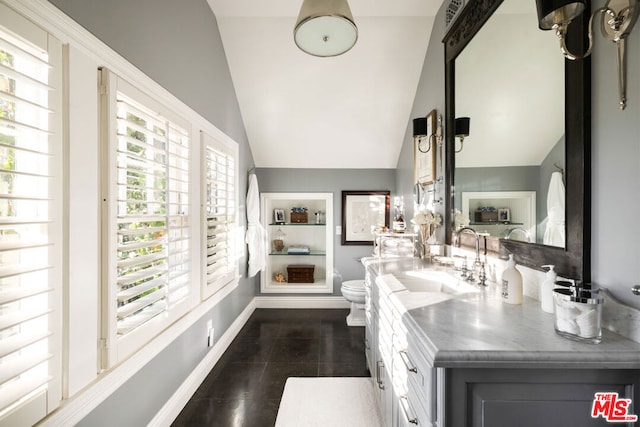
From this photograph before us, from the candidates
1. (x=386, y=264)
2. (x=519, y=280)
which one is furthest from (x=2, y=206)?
(x=386, y=264)

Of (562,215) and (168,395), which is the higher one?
(562,215)

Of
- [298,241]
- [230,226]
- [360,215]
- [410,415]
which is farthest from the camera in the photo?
[298,241]

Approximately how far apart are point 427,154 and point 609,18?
5.87 feet

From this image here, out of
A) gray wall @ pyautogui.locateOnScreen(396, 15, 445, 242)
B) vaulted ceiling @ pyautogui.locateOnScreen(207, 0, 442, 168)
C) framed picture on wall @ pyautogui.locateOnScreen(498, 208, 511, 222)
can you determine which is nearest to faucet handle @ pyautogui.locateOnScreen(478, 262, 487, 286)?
framed picture on wall @ pyautogui.locateOnScreen(498, 208, 511, 222)

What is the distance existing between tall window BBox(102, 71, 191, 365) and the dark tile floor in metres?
0.77

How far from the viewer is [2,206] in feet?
3.21

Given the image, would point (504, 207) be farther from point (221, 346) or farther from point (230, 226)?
point (221, 346)

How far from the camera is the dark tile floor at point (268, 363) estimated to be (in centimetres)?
215

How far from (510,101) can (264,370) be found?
2.72m

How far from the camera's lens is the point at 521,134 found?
5.09ft

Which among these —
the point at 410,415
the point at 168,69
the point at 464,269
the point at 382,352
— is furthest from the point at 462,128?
the point at 168,69

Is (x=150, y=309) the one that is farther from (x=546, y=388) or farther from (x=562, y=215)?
(x=562, y=215)

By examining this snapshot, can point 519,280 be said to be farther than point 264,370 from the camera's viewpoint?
No

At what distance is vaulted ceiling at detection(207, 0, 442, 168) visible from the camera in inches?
112
